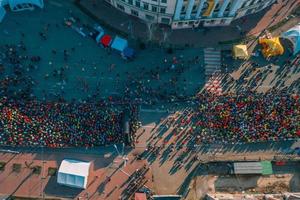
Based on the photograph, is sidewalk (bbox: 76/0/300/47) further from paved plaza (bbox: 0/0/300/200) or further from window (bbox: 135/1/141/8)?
window (bbox: 135/1/141/8)

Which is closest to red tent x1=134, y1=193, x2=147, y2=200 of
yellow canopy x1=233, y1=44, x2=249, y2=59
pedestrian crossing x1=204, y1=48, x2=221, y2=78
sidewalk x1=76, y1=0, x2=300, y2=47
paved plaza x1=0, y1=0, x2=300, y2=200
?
paved plaza x1=0, y1=0, x2=300, y2=200

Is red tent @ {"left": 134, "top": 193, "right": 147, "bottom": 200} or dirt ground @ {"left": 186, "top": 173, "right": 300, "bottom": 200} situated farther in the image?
dirt ground @ {"left": 186, "top": 173, "right": 300, "bottom": 200}

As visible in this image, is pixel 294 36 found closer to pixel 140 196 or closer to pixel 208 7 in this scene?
pixel 208 7

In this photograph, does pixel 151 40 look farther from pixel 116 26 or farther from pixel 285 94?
pixel 285 94

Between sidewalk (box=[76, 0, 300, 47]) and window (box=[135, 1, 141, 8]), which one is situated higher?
window (box=[135, 1, 141, 8])

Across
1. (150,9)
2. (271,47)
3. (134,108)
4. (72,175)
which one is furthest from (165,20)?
(72,175)
